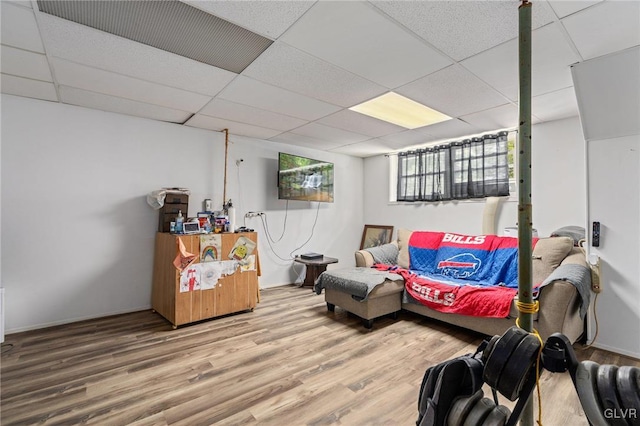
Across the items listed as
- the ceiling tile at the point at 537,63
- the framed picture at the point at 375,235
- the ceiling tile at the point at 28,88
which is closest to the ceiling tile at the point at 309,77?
the ceiling tile at the point at 537,63

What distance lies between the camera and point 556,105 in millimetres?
3006

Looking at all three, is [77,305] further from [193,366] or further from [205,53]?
[205,53]

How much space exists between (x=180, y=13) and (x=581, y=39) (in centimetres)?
254

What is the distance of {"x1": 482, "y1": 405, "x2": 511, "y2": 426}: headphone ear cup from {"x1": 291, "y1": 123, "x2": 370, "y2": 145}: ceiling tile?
3392 millimetres

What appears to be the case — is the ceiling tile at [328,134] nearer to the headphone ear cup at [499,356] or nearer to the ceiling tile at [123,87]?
the ceiling tile at [123,87]

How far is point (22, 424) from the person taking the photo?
5.36ft

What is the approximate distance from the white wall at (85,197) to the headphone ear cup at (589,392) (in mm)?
3955

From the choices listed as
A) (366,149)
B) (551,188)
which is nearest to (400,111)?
(366,149)

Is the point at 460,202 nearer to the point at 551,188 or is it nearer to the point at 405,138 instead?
the point at 551,188

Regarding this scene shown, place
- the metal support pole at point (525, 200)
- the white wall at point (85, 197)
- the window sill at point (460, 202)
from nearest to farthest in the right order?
the metal support pole at point (525, 200), the white wall at point (85, 197), the window sill at point (460, 202)

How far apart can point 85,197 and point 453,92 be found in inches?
156

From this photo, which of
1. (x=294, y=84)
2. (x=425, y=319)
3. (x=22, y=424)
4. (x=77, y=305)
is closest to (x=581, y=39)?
(x=294, y=84)

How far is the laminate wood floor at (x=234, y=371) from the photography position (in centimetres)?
174

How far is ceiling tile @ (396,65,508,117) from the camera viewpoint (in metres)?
2.43
